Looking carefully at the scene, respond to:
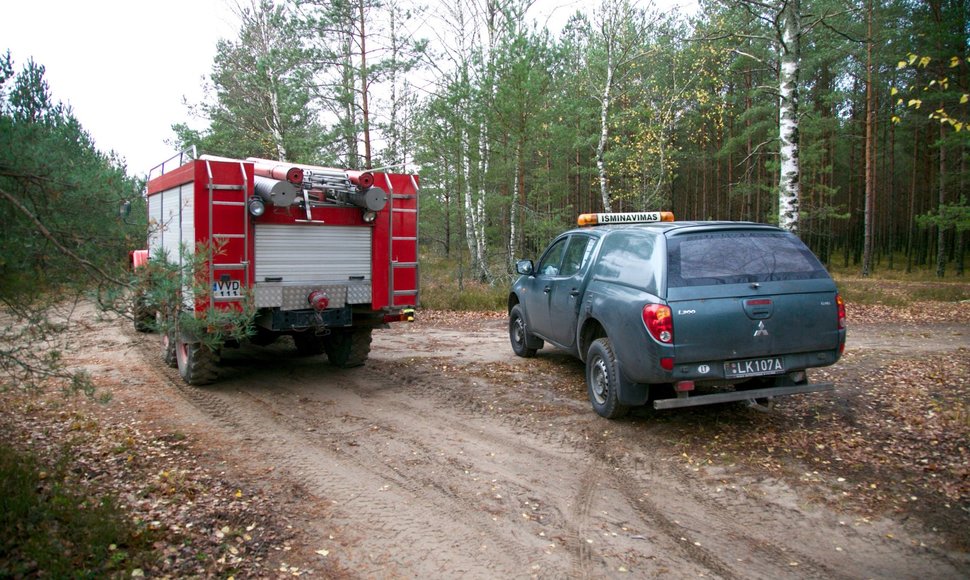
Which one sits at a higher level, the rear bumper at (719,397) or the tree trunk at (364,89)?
the tree trunk at (364,89)

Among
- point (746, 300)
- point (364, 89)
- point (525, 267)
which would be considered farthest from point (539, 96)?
point (746, 300)

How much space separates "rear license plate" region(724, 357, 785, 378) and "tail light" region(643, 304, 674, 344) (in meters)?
0.60

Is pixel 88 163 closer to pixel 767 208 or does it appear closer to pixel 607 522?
pixel 607 522

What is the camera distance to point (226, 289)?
692cm

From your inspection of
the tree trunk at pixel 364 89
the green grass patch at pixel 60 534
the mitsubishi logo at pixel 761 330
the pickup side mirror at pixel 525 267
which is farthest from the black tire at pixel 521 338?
the tree trunk at pixel 364 89

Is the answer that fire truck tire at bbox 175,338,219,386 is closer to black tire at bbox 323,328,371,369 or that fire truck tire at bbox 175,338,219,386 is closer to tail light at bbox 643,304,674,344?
black tire at bbox 323,328,371,369

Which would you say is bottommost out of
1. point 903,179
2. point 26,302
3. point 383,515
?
point 383,515

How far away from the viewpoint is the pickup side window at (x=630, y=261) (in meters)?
5.52

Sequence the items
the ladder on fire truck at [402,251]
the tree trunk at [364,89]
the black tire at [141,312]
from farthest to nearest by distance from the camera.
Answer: the tree trunk at [364,89] → the ladder on fire truck at [402,251] → the black tire at [141,312]

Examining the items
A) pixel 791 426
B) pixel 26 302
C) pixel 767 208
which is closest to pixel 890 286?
pixel 767 208

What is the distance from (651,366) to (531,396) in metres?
2.25

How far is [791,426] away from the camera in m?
5.77

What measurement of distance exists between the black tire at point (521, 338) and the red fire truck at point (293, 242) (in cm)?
176

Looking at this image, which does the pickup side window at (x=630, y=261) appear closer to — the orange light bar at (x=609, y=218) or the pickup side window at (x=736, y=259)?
the pickup side window at (x=736, y=259)
